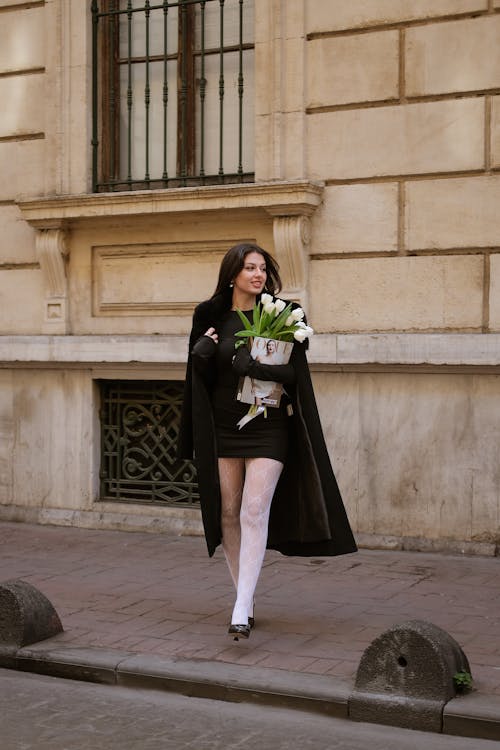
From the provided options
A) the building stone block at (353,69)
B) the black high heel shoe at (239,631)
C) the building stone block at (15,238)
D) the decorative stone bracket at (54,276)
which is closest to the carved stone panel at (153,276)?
the decorative stone bracket at (54,276)

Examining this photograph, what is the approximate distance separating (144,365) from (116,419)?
26.1 inches

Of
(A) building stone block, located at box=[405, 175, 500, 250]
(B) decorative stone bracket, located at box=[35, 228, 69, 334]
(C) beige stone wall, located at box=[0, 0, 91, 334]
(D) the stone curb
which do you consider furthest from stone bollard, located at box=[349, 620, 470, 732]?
(C) beige stone wall, located at box=[0, 0, 91, 334]

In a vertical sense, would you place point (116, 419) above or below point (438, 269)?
below

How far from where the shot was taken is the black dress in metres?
6.54

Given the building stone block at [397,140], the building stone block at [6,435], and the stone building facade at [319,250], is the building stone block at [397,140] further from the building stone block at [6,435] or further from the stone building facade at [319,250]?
the building stone block at [6,435]

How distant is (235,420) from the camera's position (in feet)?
21.7

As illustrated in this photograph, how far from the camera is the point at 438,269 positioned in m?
9.06

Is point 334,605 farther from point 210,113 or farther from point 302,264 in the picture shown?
point 210,113

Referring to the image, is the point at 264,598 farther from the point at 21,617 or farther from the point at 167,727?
the point at 167,727

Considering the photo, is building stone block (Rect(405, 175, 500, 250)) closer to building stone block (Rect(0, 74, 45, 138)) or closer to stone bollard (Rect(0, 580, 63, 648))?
building stone block (Rect(0, 74, 45, 138))

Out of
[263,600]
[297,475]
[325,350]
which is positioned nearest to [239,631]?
[297,475]

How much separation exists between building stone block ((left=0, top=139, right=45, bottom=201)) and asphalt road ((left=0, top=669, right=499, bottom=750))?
5.86 m

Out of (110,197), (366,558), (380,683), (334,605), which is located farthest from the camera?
(110,197)

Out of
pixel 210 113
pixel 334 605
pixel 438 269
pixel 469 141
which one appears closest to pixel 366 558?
pixel 334 605
